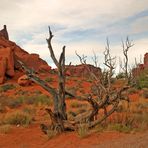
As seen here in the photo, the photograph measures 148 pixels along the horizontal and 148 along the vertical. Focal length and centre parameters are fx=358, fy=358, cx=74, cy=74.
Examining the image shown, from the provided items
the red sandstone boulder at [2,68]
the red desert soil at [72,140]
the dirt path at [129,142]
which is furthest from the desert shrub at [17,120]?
the red sandstone boulder at [2,68]

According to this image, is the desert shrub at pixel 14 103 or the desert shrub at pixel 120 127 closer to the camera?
the desert shrub at pixel 120 127

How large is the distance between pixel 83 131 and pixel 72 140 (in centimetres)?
44

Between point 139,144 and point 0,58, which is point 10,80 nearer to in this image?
point 0,58

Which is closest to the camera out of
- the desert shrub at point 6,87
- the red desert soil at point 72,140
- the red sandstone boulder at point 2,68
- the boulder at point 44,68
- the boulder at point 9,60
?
the red desert soil at point 72,140

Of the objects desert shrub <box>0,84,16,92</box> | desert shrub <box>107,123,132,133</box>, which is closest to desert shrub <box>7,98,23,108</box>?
desert shrub <box>0,84,16,92</box>

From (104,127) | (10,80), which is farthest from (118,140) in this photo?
(10,80)

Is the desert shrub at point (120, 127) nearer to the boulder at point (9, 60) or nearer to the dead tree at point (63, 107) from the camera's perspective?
the dead tree at point (63, 107)

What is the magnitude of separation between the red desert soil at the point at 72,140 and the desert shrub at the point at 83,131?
114 millimetres

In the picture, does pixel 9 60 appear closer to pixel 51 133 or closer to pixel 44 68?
pixel 44 68

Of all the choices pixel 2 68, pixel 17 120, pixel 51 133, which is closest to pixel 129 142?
pixel 51 133

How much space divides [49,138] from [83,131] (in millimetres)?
1299

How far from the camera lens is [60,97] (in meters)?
12.2

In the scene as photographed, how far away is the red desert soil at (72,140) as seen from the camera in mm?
9366

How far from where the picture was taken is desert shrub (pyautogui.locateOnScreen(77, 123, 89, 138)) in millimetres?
10706
